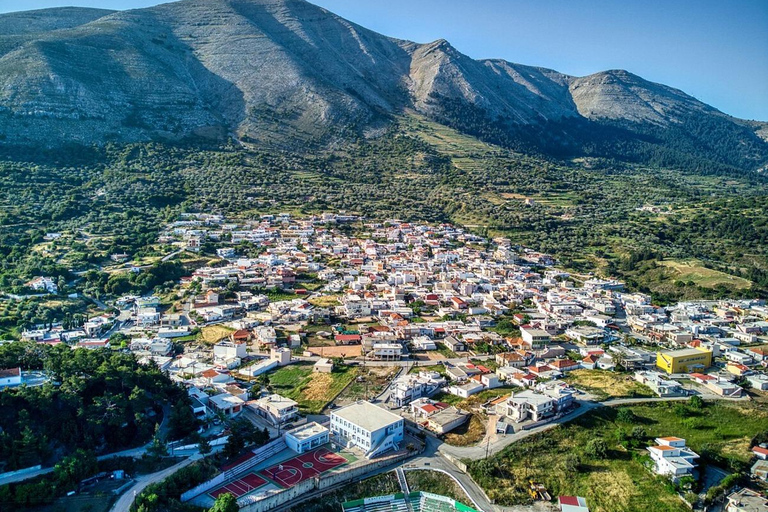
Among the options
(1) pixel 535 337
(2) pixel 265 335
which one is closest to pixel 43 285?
(2) pixel 265 335

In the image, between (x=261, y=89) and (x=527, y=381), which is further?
(x=261, y=89)

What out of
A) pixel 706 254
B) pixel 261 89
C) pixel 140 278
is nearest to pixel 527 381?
pixel 140 278

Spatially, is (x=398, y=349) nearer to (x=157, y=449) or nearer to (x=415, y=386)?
(x=415, y=386)

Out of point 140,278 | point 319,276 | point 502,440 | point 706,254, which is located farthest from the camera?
point 706,254

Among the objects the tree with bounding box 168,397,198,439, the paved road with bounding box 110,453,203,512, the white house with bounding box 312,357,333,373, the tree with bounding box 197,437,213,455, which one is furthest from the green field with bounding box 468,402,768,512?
the tree with bounding box 168,397,198,439

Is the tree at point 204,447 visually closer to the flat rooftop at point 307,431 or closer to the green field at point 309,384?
the flat rooftop at point 307,431

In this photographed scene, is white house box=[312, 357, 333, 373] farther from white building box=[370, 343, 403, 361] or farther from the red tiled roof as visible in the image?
the red tiled roof

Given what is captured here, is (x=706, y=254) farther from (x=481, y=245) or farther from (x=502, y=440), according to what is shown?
(x=502, y=440)

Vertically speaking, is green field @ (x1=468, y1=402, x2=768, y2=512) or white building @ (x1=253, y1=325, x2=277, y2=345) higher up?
green field @ (x1=468, y1=402, x2=768, y2=512)
